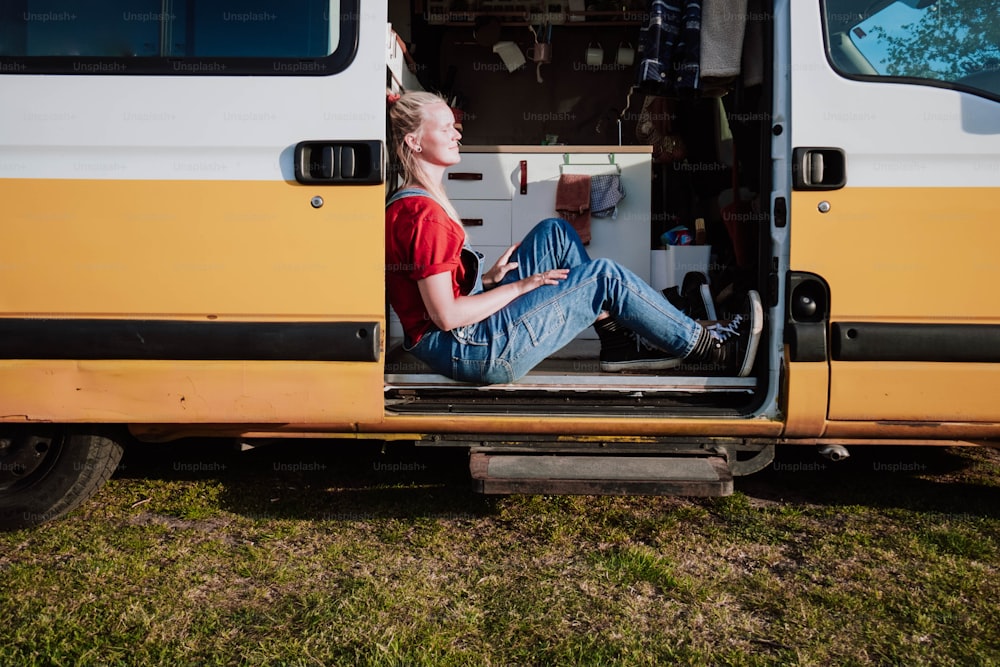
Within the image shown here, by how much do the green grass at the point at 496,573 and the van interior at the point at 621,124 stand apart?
47 centimetres

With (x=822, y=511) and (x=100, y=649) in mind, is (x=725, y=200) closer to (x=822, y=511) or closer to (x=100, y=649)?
(x=822, y=511)

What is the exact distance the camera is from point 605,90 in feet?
19.6

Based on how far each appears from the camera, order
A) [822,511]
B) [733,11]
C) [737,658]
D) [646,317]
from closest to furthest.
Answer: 1. [737,658]
2. [646,317]
3. [822,511]
4. [733,11]

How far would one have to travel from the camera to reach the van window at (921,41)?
2602 mm

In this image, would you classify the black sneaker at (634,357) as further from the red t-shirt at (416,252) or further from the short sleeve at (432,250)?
the short sleeve at (432,250)

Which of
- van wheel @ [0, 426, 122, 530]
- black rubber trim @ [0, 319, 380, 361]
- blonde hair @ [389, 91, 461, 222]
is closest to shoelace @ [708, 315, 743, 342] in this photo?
blonde hair @ [389, 91, 461, 222]

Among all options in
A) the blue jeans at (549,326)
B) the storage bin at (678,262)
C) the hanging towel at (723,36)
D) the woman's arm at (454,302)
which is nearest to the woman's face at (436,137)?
the woman's arm at (454,302)

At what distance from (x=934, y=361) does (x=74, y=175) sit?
292 centimetres

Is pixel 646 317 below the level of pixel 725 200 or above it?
below

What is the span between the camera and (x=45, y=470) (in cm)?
281

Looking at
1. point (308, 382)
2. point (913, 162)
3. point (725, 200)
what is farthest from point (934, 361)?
point (308, 382)

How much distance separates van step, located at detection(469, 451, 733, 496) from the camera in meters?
2.52

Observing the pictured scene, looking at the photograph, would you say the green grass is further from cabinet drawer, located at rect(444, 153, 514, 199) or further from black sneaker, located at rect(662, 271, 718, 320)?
cabinet drawer, located at rect(444, 153, 514, 199)

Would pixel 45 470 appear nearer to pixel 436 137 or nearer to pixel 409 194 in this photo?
pixel 409 194
